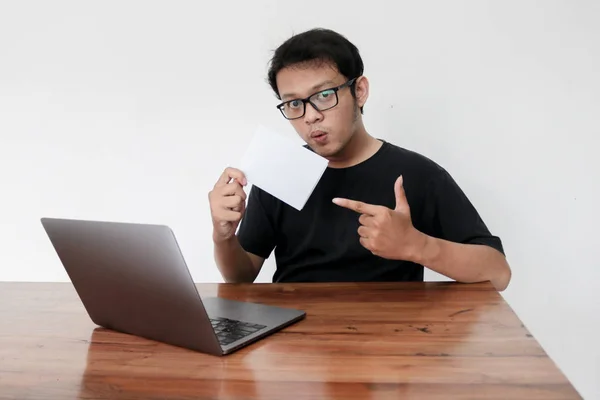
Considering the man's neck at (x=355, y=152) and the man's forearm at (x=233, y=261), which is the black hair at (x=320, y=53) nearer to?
the man's neck at (x=355, y=152)

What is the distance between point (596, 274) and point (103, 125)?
1.59 m

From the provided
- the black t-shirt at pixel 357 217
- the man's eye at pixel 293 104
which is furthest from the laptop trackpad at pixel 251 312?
the man's eye at pixel 293 104

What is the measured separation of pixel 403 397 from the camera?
58 cm

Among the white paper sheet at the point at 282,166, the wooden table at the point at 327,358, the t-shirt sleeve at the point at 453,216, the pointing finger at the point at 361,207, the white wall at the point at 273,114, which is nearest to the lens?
the wooden table at the point at 327,358

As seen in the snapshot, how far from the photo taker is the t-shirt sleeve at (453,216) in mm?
1190

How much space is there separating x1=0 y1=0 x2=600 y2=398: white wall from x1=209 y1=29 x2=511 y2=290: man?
37 cm

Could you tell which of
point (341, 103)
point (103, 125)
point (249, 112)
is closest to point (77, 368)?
point (341, 103)

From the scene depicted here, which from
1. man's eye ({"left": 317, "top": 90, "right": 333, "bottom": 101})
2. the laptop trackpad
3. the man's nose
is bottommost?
the laptop trackpad

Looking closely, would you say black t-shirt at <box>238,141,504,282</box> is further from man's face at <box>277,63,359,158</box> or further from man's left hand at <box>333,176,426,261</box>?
man's left hand at <box>333,176,426,261</box>

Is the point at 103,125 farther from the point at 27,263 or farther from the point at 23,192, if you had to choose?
the point at 27,263

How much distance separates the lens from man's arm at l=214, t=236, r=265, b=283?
4.07 ft

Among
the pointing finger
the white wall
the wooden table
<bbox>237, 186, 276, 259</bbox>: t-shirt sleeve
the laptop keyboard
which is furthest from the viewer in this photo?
the white wall

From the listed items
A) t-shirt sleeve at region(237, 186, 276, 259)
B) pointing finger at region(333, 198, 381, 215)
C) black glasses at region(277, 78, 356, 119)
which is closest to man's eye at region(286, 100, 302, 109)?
black glasses at region(277, 78, 356, 119)

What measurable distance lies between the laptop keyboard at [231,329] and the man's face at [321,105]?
0.53 meters
